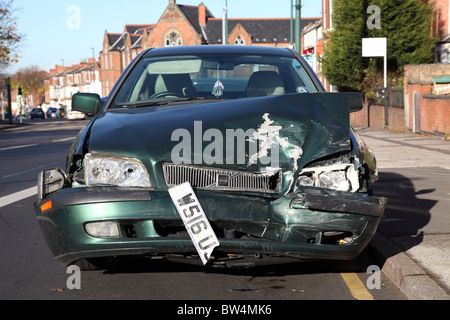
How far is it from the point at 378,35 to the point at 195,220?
25831 mm

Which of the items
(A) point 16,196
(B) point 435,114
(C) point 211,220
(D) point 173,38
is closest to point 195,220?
(C) point 211,220

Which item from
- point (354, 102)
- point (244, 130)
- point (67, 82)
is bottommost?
point (244, 130)

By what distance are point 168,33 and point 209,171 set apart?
351ft

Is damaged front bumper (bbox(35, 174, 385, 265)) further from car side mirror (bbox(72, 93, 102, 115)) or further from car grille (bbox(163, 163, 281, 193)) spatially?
car side mirror (bbox(72, 93, 102, 115))

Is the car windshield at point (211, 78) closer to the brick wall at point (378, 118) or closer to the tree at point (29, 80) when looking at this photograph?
the brick wall at point (378, 118)

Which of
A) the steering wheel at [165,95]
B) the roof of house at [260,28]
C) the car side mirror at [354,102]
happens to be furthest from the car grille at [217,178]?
the roof of house at [260,28]

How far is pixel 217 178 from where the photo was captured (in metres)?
4.00

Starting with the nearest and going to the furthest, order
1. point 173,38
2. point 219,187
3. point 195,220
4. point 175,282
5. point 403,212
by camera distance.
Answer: point 195,220, point 219,187, point 175,282, point 403,212, point 173,38

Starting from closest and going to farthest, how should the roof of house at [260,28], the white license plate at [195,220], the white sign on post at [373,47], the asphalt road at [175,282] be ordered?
the white license plate at [195,220], the asphalt road at [175,282], the white sign on post at [373,47], the roof of house at [260,28]

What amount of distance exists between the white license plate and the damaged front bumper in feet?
0.13

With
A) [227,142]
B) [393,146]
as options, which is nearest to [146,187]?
[227,142]

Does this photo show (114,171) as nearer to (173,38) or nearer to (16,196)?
(16,196)

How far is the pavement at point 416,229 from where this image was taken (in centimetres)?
446
